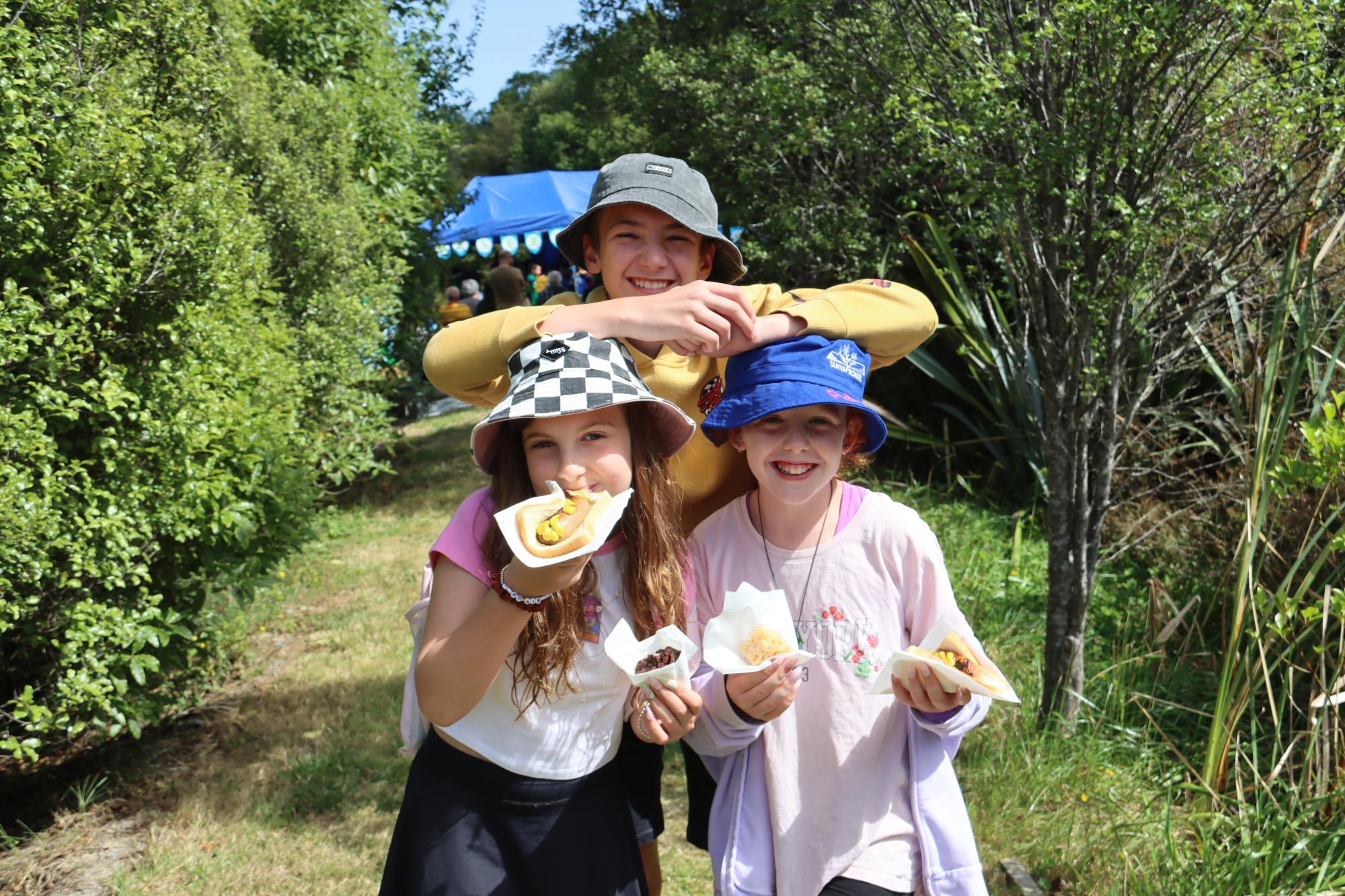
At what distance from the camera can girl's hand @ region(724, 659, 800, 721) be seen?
5.92 feet

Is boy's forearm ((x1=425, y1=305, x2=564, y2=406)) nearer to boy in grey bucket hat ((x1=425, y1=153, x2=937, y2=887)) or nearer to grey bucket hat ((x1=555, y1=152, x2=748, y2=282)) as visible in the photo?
boy in grey bucket hat ((x1=425, y1=153, x2=937, y2=887))

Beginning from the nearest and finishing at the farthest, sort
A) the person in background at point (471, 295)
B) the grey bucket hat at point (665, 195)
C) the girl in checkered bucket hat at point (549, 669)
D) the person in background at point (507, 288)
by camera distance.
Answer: the girl in checkered bucket hat at point (549, 669)
the grey bucket hat at point (665, 195)
the person in background at point (507, 288)
the person in background at point (471, 295)

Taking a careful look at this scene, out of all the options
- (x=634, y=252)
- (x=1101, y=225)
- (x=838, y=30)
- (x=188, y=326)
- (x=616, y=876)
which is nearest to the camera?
(x=616, y=876)

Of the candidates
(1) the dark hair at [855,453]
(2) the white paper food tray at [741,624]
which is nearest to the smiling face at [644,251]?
(1) the dark hair at [855,453]

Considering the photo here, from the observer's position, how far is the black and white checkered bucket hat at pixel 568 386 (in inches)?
72.3

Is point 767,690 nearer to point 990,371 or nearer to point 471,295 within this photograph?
point 990,371

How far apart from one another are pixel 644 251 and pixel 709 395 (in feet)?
1.15

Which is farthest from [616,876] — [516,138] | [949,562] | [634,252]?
[516,138]

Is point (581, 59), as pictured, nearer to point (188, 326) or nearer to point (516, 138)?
point (188, 326)

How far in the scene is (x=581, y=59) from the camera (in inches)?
471

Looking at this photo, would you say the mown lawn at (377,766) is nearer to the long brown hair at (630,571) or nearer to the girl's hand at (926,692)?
the girl's hand at (926,692)

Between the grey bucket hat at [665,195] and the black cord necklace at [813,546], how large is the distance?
58 cm

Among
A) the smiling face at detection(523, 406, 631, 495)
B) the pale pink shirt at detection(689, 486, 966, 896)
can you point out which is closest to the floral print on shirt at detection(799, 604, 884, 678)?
the pale pink shirt at detection(689, 486, 966, 896)

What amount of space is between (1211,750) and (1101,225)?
175cm
